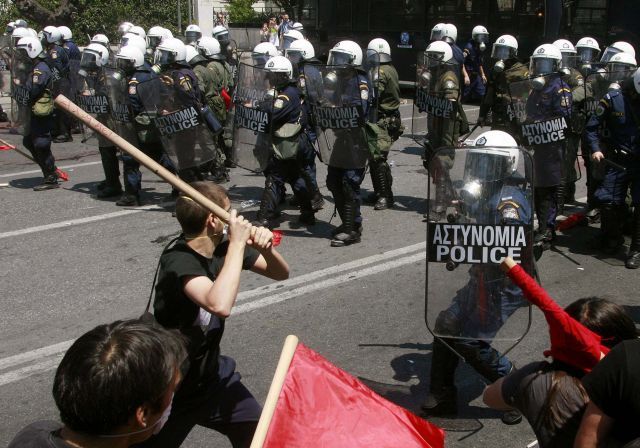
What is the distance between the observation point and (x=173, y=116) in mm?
9000

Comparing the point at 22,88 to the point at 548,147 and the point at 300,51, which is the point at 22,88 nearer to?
the point at 300,51

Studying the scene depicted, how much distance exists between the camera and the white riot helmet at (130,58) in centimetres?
918

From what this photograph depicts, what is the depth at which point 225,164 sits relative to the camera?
11641 millimetres

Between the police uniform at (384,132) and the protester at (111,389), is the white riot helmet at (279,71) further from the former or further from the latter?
the protester at (111,389)

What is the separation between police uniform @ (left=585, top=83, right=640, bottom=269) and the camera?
24.2 ft

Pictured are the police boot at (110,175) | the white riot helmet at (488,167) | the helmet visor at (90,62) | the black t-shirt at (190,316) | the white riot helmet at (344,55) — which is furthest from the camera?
the helmet visor at (90,62)

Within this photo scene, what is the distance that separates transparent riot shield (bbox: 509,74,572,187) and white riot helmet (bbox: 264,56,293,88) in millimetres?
2316

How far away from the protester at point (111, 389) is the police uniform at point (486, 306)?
90.3 inches

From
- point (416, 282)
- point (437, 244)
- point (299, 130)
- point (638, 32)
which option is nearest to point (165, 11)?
point (638, 32)

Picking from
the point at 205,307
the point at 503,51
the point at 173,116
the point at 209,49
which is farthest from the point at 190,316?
the point at 209,49

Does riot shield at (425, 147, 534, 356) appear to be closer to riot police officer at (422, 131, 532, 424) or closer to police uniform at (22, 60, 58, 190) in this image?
riot police officer at (422, 131, 532, 424)

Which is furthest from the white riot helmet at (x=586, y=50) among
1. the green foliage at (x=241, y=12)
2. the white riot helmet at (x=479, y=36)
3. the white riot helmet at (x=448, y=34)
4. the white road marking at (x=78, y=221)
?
the green foliage at (x=241, y=12)

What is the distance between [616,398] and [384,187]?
7.08 metres

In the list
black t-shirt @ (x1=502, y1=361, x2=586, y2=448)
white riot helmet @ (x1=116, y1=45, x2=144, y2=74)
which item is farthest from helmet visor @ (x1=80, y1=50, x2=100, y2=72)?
black t-shirt @ (x1=502, y1=361, x2=586, y2=448)
